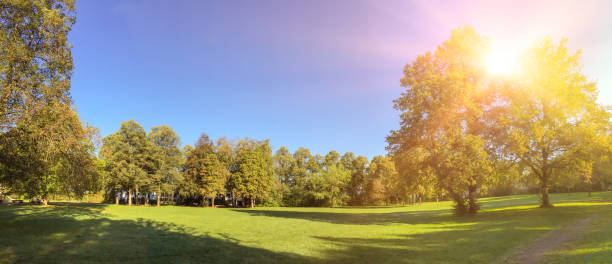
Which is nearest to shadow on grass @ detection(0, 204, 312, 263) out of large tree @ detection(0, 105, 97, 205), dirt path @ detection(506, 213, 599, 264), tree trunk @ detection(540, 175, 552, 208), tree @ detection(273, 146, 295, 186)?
large tree @ detection(0, 105, 97, 205)

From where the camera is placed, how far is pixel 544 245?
9695 millimetres

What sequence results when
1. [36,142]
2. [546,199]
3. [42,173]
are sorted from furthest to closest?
[546,199] < [42,173] < [36,142]

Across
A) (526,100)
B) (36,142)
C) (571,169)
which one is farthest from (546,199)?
(36,142)

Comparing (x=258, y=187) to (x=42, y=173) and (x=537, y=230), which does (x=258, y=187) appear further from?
(x=537, y=230)

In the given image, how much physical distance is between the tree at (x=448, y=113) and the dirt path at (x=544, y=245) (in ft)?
24.2

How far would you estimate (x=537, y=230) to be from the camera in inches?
501

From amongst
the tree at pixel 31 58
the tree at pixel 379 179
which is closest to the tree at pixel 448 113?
the tree at pixel 31 58

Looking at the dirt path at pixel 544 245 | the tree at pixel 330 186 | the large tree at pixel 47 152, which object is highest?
the large tree at pixel 47 152

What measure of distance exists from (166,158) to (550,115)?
6178 cm

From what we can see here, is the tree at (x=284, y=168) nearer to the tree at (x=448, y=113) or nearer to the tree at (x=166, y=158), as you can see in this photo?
the tree at (x=166, y=158)

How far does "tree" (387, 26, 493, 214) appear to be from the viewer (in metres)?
19.7

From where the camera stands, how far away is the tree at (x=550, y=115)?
64.4ft

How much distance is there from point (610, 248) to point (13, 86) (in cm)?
2258

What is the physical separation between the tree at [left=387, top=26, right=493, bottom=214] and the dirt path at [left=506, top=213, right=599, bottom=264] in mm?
7369
